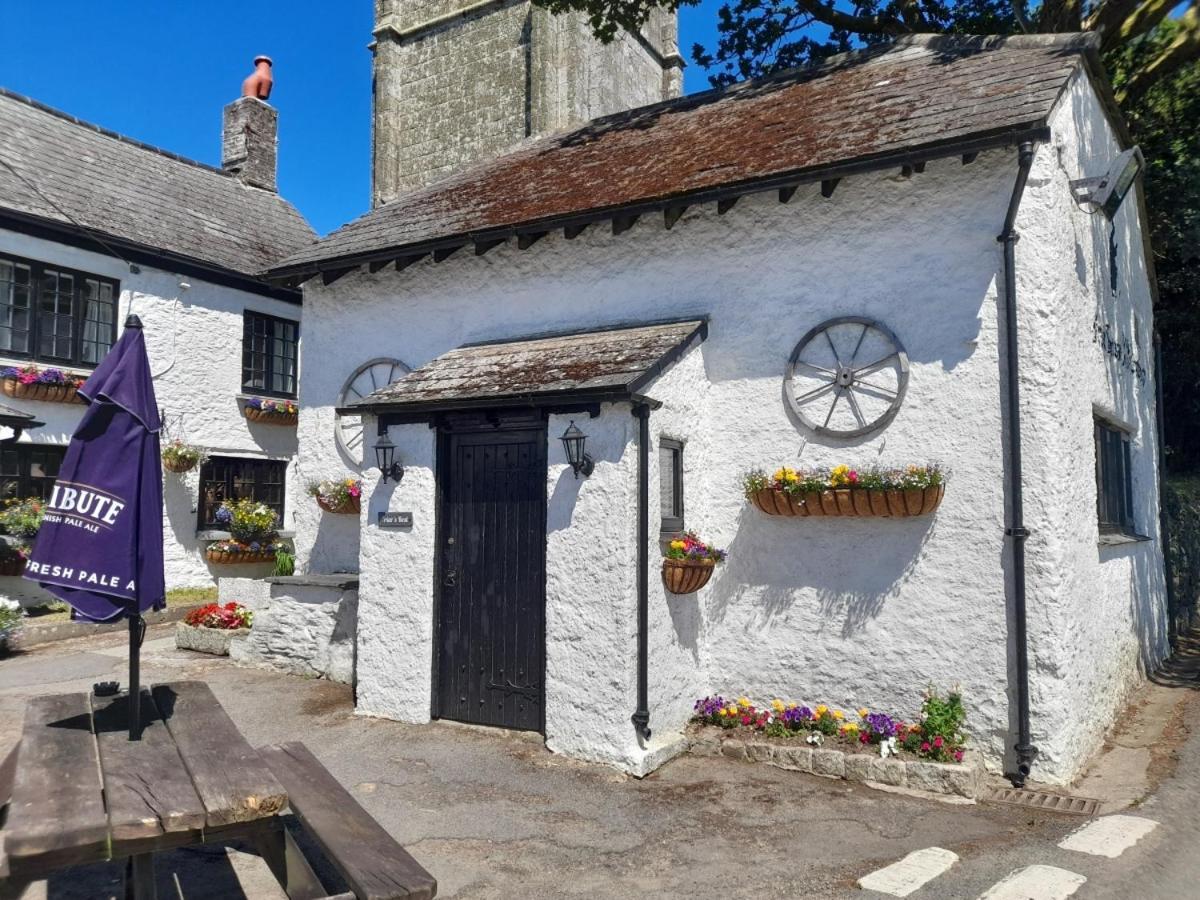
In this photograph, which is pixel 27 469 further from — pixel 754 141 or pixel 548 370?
pixel 754 141

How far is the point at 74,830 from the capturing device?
9.55 ft

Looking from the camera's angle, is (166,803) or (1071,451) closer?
(166,803)

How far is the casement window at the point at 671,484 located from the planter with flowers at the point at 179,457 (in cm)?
958

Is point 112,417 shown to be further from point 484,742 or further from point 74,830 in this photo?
point 484,742

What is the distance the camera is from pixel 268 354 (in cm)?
1585

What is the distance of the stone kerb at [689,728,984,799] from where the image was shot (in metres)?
5.82

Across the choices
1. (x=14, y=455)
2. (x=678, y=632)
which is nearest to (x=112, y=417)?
(x=678, y=632)

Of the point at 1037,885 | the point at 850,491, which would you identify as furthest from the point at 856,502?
the point at 1037,885

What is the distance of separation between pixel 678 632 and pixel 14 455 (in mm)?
10570

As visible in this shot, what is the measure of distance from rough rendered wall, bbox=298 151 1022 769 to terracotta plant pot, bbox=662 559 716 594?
0.46ft

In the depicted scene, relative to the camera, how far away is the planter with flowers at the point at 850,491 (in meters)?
6.29

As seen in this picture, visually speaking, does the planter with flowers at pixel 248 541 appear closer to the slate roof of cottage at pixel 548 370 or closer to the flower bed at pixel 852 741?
the slate roof of cottage at pixel 548 370

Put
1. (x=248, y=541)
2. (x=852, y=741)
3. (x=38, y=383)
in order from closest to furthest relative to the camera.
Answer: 1. (x=852, y=741)
2. (x=38, y=383)
3. (x=248, y=541)

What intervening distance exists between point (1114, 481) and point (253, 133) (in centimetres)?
1800
